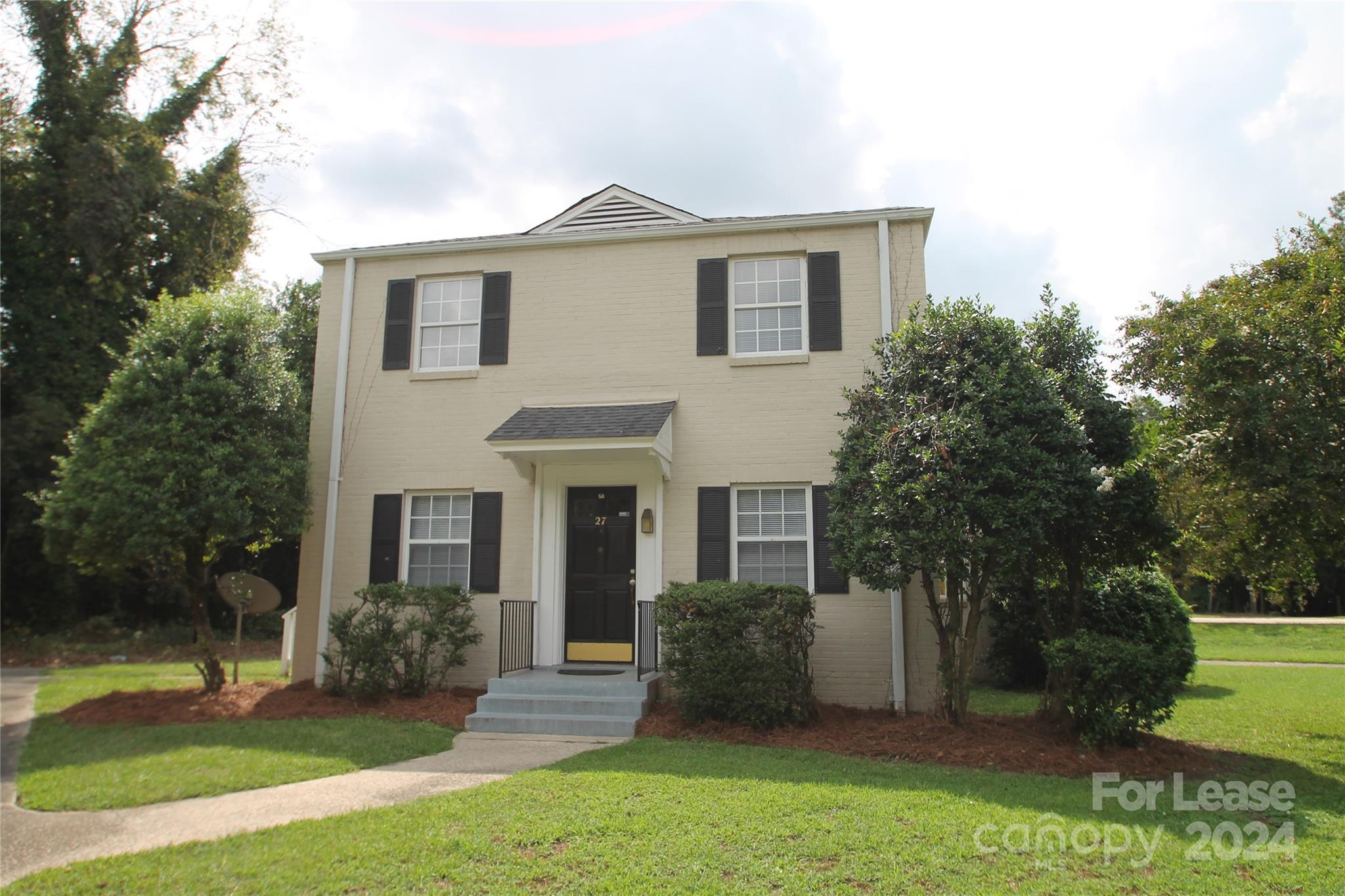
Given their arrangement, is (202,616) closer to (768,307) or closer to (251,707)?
(251,707)

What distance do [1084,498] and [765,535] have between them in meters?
3.61

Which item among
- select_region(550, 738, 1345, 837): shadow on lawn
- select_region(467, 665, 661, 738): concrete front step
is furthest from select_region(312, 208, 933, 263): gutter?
select_region(550, 738, 1345, 837): shadow on lawn

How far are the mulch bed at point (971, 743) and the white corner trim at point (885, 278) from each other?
14.7ft

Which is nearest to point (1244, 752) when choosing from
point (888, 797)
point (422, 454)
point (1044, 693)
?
point (1044, 693)

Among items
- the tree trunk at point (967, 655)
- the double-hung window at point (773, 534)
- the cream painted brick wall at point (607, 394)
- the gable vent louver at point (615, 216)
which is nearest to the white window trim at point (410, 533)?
the cream painted brick wall at point (607, 394)

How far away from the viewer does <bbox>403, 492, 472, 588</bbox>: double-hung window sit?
10.7 meters

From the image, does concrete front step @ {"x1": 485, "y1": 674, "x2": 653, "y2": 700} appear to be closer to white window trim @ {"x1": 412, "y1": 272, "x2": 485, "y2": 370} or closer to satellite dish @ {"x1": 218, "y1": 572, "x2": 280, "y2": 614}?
satellite dish @ {"x1": 218, "y1": 572, "x2": 280, "y2": 614}

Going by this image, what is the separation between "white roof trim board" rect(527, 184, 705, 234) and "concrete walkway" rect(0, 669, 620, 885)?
713 centimetres

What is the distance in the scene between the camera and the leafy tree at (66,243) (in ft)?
56.6

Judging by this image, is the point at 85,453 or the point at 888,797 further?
the point at 85,453

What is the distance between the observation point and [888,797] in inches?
226

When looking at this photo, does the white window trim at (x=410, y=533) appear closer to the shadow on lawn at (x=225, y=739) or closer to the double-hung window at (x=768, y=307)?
the shadow on lawn at (x=225, y=739)

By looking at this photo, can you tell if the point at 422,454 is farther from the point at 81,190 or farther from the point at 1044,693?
the point at 81,190

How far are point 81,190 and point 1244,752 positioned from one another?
21.4 m
